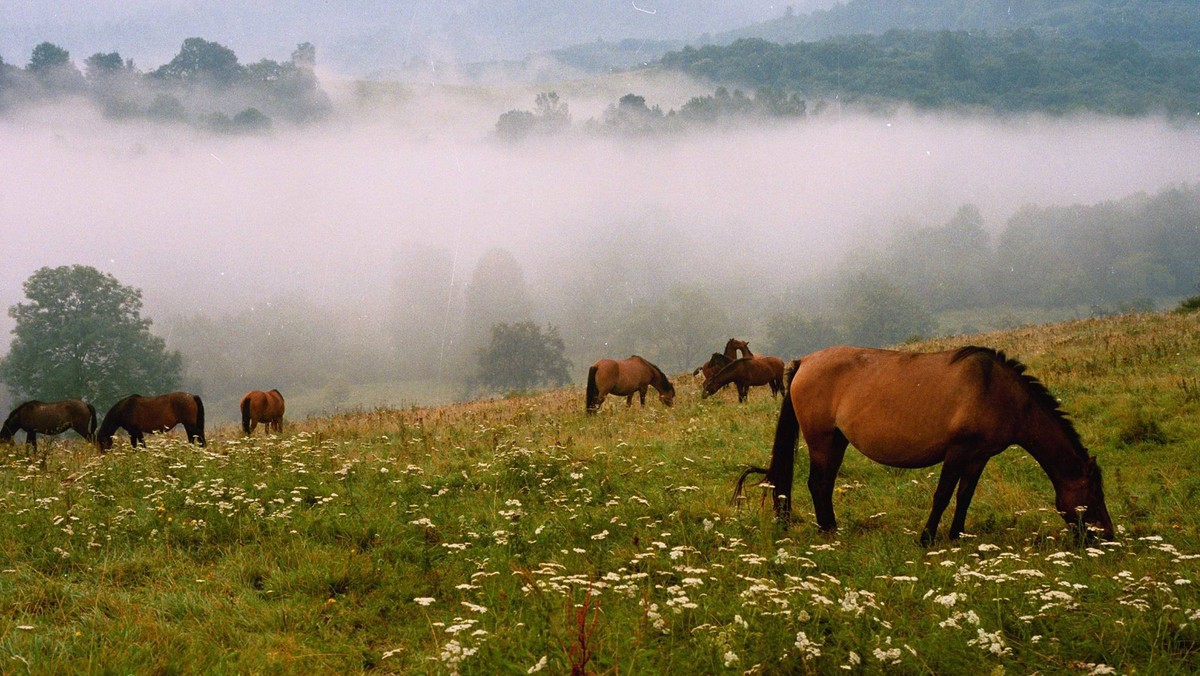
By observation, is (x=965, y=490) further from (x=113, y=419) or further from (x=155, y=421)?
(x=113, y=419)

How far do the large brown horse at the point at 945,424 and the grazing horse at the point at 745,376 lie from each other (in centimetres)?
1196

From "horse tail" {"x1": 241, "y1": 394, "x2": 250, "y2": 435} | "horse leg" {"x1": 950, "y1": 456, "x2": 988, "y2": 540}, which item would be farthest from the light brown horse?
A: "horse leg" {"x1": 950, "y1": 456, "x2": 988, "y2": 540}

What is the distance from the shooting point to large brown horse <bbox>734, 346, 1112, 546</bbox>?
7.25 m

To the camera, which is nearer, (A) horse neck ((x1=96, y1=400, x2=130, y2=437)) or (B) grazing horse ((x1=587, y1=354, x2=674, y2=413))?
(A) horse neck ((x1=96, y1=400, x2=130, y2=437))

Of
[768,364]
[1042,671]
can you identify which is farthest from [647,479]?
[768,364]

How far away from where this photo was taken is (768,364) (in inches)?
922

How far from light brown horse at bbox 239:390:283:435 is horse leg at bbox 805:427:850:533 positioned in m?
16.6

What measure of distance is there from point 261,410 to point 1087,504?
20700mm

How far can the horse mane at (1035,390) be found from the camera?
7.31 m

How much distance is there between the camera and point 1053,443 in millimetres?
7359

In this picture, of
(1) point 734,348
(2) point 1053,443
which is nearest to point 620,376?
(1) point 734,348

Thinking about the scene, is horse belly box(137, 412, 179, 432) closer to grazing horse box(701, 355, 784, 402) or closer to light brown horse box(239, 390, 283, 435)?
light brown horse box(239, 390, 283, 435)

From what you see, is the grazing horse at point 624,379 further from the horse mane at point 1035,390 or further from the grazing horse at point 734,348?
the horse mane at point 1035,390

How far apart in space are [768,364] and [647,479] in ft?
46.2
